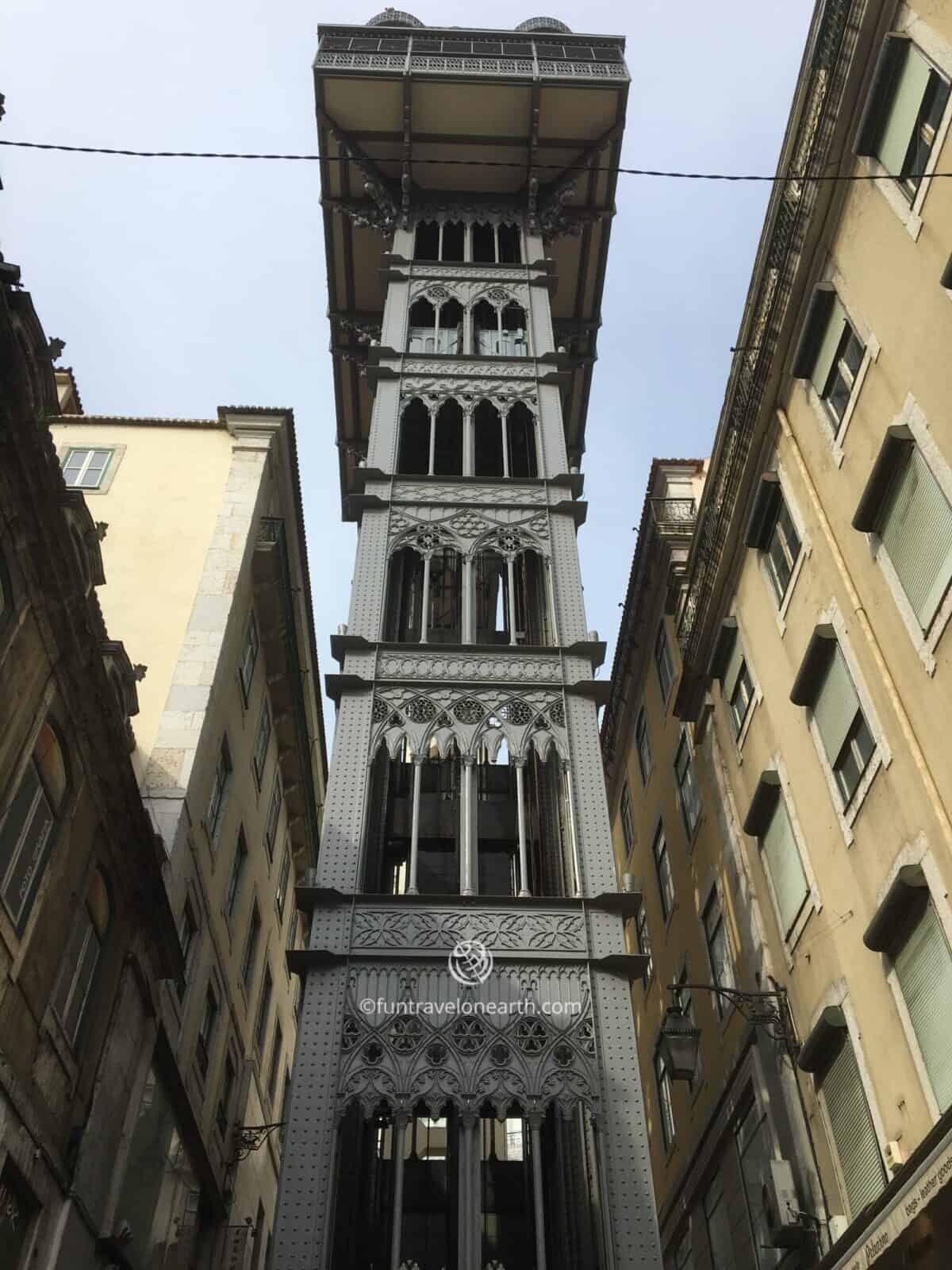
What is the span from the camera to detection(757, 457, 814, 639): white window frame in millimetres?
17453

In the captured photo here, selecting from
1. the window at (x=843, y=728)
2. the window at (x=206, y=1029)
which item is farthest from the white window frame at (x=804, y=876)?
the window at (x=206, y=1029)

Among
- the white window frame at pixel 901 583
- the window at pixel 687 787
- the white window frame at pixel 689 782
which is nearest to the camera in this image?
the white window frame at pixel 901 583

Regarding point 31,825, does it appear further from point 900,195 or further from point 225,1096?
point 225,1096

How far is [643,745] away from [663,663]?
292 centimetres

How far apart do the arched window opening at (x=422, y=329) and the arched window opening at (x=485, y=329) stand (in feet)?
3.37

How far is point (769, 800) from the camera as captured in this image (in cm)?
1830

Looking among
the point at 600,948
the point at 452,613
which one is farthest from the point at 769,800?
the point at 452,613

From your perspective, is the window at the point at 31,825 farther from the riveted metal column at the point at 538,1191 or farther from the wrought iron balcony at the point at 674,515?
the wrought iron balcony at the point at 674,515

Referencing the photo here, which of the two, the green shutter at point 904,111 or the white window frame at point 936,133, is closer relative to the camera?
→ the white window frame at point 936,133

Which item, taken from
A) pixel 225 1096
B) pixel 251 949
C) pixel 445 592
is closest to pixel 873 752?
pixel 445 592

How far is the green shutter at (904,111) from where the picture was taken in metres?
14.3

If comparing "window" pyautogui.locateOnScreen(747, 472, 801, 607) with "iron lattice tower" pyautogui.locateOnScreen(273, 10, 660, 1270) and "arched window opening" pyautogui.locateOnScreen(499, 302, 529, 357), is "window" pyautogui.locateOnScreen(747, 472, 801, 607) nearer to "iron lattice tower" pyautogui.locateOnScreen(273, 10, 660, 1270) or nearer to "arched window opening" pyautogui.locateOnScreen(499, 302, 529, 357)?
Result: "iron lattice tower" pyautogui.locateOnScreen(273, 10, 660, 1270)

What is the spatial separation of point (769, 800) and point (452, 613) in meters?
9.41

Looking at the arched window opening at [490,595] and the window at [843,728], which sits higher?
the arched window opening at [490,595]
